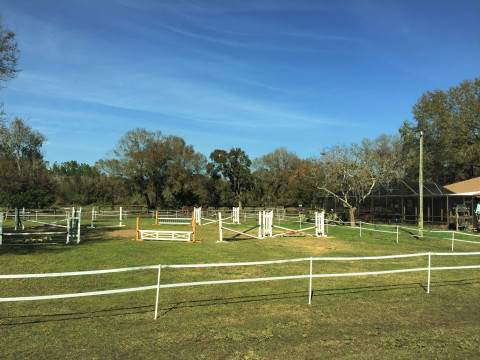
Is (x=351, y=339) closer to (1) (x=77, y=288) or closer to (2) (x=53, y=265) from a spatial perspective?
(1) (x=77, y=288)

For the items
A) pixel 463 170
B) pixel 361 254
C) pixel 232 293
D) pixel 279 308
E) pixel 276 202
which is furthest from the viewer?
pixel 276 202

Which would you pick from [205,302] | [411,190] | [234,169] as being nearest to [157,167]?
[234,169]

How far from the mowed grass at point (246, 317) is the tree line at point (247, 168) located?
68.1 ft

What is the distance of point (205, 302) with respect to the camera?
744cm

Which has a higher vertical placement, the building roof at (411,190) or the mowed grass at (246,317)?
the building roof at (411,190)

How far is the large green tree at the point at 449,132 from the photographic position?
40469 mm

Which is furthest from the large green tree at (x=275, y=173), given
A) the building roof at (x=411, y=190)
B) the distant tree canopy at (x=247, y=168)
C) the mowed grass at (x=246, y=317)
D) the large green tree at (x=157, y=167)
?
the mowed grass at (x=246, y=317)

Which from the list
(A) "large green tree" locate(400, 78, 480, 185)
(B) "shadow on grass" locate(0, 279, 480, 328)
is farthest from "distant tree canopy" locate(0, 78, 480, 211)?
(B) "shadow on grass" locate(0, 279, 480, 328)

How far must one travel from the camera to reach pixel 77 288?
27.7 feet

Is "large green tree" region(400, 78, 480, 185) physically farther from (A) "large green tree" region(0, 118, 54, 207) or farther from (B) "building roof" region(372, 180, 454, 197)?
(A) "large green tree" region(0, 118, 54, 207)

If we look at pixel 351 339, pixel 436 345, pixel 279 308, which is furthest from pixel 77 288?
pixel 436 345

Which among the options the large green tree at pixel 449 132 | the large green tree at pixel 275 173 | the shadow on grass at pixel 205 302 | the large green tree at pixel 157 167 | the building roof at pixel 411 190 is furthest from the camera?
the large green tree at pixel 275 173

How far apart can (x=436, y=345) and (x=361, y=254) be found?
30.5ft

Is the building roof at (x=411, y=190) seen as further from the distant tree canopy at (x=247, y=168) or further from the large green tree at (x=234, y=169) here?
the large green tree at (x=234, y=169)
